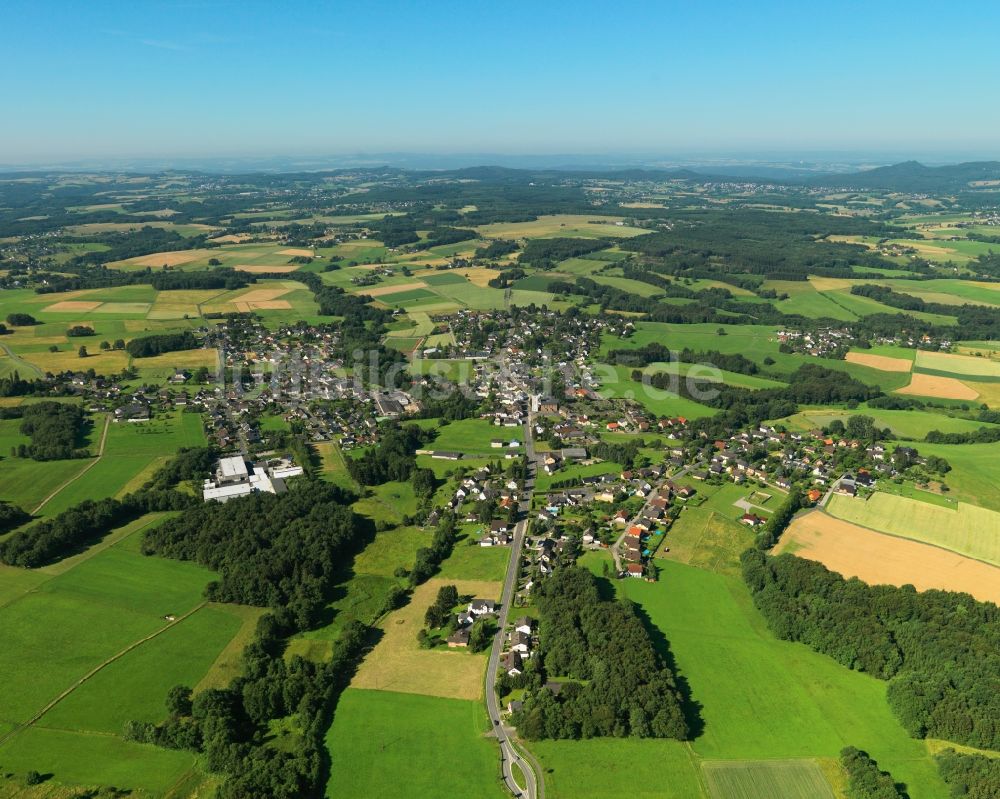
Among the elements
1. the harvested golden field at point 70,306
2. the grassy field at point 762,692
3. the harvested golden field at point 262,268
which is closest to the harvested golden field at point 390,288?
the harvested golden field at point 262,268

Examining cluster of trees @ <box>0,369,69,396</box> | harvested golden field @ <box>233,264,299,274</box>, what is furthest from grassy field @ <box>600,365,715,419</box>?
harvested golden field @ <box>233,264,299,274</box>

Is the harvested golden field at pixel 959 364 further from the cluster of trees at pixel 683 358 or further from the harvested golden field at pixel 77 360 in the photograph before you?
the harvested golden field at pixel 77 360

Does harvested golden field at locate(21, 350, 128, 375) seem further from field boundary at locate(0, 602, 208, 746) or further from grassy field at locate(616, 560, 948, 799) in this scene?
grassy field at locate(616, 560, 948, 799)

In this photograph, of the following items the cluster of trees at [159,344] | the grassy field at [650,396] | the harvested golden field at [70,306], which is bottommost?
the grassy field at [650,396]

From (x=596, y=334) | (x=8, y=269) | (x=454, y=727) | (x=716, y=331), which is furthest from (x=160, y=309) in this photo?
(x=454, y=727)

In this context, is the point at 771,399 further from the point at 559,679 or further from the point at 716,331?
the point at 559,679

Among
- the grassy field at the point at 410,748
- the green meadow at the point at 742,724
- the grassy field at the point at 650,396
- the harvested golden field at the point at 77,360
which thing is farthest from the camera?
the harvested golden field at the point at 77,360
